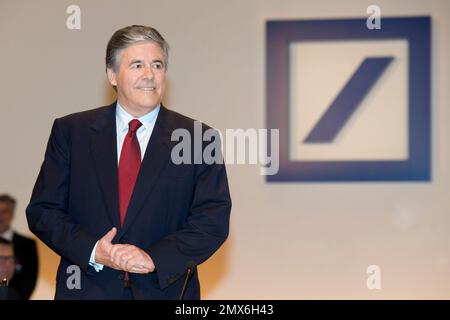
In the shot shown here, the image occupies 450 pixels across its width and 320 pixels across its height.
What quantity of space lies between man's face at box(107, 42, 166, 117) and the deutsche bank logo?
7.73 feet

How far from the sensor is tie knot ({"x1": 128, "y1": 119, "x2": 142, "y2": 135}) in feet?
8.24

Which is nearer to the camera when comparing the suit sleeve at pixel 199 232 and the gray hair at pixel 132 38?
the suit sleeve at pixel 199 232

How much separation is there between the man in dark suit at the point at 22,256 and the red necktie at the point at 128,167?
252 cm

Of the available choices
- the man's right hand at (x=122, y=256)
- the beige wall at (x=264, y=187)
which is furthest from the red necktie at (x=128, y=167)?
the beige wall at (x=264, y=187)

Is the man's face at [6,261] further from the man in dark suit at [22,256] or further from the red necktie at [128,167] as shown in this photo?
the red necktie at [128,167]

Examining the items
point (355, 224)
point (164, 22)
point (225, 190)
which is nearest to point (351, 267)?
point (355, 224)

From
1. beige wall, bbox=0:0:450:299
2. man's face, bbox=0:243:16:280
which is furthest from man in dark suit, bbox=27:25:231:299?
beige wall, bbox=0:0:450:299

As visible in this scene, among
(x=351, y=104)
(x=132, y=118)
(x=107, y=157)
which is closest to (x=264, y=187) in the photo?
(x=351, y=104)

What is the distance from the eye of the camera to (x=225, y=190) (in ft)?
8.14

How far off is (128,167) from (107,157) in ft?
0.23

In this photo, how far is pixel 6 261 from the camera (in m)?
4.44

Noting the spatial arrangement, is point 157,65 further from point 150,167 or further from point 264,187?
point 264,187

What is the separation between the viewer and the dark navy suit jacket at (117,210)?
92.2 inches

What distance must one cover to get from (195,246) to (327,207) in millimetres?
Answer: 2599
